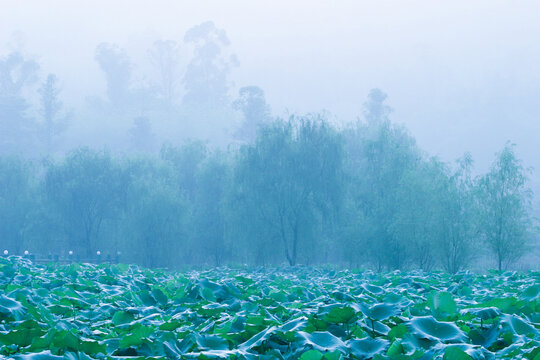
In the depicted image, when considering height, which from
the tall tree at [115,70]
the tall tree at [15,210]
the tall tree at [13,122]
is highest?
the tall tree at [115,70]

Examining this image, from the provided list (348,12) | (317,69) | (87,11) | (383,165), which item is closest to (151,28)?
(87,11)

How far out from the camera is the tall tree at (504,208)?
25797 mm

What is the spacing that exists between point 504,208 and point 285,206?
10420mm

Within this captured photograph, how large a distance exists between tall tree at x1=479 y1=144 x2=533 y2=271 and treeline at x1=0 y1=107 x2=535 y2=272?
5cm

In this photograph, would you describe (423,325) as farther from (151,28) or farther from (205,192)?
(151,28)

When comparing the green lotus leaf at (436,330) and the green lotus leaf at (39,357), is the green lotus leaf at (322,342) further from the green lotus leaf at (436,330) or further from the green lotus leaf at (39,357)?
the green lotus leaf at (39,357)

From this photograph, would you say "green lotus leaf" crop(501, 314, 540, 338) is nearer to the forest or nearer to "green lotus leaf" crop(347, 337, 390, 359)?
"green lotus leaf" crop(347, 337, 390, 359)

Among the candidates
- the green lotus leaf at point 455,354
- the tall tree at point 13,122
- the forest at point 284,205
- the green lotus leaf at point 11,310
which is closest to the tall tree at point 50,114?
the tall tree at point 13,122

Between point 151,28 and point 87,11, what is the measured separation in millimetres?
27136

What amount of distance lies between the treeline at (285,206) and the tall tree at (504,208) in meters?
0.05

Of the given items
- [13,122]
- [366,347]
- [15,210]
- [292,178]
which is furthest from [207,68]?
[366,347]

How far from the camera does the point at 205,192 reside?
125ft

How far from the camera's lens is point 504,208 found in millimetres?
25766

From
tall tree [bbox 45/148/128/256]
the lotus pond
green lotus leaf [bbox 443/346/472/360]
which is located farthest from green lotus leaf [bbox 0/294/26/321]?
tall tree [bbox 45/148/128/256]
